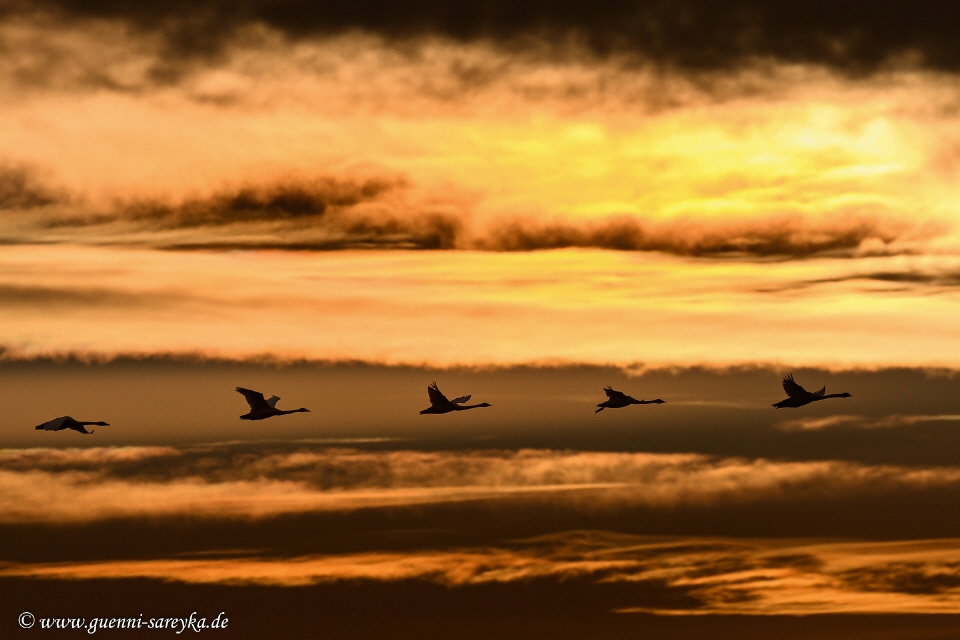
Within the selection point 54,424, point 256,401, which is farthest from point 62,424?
point 256,401

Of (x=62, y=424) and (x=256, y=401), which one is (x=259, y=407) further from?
(x=62, y=424)

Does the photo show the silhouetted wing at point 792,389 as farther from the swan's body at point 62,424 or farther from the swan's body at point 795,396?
the swan's body at point 62,424

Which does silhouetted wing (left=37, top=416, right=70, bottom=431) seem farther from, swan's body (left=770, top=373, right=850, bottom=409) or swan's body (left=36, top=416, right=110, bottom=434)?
swan's body (left=770, top=373, right=850, bottom=409)

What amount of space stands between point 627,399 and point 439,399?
640 inches

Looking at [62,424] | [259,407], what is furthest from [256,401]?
[62,424]

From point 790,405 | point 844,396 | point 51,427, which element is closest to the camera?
point 51,427

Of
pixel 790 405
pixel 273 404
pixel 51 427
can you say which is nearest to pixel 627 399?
pixel 790 405

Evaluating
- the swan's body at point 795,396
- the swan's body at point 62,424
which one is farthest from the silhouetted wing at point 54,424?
the swan's body at point 795,396

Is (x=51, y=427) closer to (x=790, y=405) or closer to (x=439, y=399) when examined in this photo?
(x=439, y=399)

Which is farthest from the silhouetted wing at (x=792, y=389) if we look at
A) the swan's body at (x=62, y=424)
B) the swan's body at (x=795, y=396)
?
the swan's body at (x=62, y=424)

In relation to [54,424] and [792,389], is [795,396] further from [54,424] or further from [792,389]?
[54,424]

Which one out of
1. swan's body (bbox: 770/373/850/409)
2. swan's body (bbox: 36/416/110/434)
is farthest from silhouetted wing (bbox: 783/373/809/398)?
swan's body (bbox: 36/416/110/434)

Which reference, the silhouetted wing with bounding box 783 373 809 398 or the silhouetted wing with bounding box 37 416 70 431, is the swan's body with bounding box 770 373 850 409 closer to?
the silhouetted wing with bounding box 783 373 809 398

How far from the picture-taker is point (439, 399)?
121 meters
